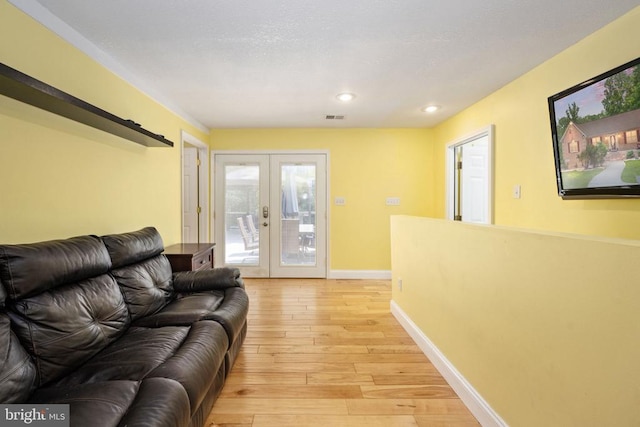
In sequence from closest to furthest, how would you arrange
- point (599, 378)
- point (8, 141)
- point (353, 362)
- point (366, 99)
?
point (599, 378)
point (8, 141)
point (353, 362)
point (366, 99)

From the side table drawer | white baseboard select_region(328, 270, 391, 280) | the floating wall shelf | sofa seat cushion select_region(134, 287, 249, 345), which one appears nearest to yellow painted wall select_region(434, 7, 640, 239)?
white baseboard select_region(328, 270, 391, 280)

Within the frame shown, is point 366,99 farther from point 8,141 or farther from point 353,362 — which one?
point 8,141

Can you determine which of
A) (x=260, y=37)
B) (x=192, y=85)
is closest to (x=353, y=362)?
(x=260, y=37)

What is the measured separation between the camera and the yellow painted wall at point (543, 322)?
37.1 inches

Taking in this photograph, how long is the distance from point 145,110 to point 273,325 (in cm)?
250

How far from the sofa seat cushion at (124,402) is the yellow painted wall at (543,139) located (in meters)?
2.66

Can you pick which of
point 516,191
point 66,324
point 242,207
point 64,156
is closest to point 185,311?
point 66,324

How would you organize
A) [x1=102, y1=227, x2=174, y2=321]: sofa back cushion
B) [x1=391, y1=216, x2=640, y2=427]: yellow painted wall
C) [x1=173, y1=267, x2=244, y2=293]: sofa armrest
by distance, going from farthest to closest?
[x1=173, y1=267, x2=244, y2=293]: sofa armrest < [x1=102, y1=227, x2=174, y2=321]: sofa back cushion < [x1=391, y1=216, x2=640, y2=427]: yellow painted wall

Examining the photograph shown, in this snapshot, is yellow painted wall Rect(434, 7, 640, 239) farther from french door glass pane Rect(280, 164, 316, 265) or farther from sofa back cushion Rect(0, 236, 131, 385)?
sofa back cushion Rect(0, 236, 131, 385)

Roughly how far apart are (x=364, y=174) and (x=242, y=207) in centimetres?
204

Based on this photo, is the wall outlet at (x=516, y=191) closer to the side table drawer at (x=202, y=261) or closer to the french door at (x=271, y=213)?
the french door at (x=271, y=213)

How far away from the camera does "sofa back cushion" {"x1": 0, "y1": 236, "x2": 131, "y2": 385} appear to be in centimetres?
128

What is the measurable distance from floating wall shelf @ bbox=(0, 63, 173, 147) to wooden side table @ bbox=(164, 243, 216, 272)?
1140 mm

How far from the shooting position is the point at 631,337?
0.90 m
